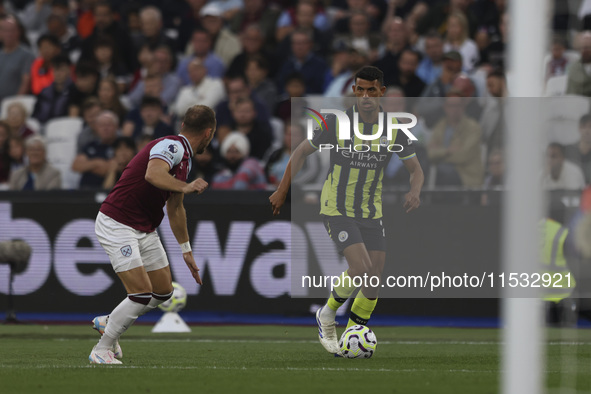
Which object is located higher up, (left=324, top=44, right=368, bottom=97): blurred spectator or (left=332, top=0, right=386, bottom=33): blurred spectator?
(left=332, top=0, right=386, bottom=33): blurred spectator

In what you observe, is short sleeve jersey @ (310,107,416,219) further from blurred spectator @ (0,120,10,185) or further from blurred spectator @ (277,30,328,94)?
blurred spectator @ (0,120,10,185)

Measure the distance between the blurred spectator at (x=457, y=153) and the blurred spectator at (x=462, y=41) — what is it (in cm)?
247

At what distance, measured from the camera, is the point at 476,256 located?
14672 millimetres

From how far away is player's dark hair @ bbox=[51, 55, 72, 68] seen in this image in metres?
18.8

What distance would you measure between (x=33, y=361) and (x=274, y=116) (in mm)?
8154

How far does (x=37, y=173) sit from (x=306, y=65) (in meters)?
4.48

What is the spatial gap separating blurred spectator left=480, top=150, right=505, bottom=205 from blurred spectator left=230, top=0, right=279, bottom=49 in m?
5.97

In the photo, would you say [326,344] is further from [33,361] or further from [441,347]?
[33,361]

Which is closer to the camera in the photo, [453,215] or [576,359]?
[576,359]

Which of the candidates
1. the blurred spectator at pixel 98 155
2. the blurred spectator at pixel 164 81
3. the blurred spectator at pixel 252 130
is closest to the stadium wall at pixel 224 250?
the blurred spectator at pixel 98 155

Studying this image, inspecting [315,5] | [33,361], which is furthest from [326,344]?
[315,5]

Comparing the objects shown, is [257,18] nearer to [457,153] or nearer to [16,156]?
[16,156]

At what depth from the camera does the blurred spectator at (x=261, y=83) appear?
17547 millimetres

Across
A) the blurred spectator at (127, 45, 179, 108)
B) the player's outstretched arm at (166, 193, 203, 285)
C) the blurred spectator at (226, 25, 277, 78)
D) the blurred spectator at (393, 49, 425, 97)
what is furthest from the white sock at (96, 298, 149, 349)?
the blurred spectator at (127, 45, 179, 108)
